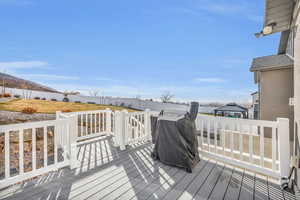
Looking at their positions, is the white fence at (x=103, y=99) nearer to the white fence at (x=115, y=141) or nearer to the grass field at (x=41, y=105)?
the grass field at (x=41, y=105)

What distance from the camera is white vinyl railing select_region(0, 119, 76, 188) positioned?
6.94 ft

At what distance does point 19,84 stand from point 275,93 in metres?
8.10

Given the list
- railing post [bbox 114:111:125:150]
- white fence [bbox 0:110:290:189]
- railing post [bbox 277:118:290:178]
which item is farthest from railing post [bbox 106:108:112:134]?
railing post [bbox 277:118:290:178]

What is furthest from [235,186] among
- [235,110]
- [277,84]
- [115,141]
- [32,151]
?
[235,110]

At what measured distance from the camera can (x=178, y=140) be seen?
8.93 ft

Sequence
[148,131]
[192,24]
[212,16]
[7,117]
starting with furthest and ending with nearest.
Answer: [192,24]
[212,16]
[148,131]
[7,117]

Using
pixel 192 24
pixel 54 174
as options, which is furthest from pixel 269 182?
pixel 192 24

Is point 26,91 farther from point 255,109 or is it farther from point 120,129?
point 255,109

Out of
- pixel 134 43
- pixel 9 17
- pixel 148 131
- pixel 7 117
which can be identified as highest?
pixel 134 43

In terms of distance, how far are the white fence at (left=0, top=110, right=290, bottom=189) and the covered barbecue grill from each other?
1.99 ft

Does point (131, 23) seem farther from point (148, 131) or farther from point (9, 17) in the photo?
point (148, 131)

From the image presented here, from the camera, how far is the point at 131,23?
21.5 ft

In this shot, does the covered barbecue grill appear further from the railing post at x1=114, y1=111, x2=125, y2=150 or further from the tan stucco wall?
the tan stucco wall

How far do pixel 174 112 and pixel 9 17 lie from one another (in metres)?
5.27
